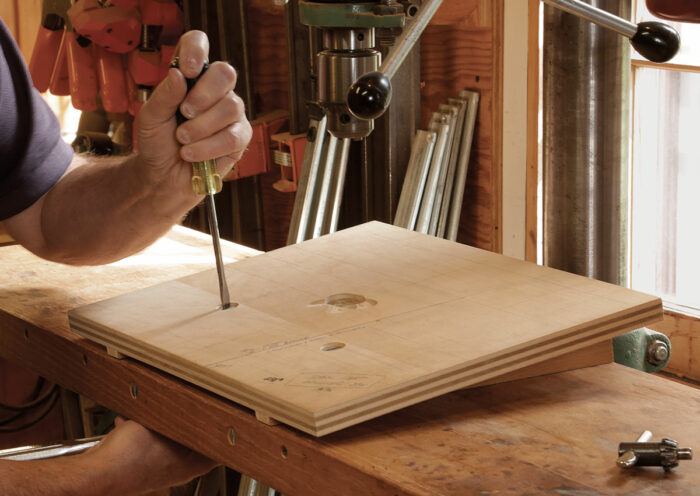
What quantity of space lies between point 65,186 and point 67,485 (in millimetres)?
595

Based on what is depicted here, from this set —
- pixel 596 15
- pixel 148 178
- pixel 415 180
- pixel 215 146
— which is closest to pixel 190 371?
pixel 215 146

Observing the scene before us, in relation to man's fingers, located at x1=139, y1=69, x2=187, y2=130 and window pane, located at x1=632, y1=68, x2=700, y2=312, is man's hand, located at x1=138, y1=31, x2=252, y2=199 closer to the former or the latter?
man's fingers, located at x1=139, y1=69, x2=187, y2=130

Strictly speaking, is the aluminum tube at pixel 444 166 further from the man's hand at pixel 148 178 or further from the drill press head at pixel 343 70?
the drill press head at pixel 343 70

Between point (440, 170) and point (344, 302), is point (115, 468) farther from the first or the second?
point (440, 170)

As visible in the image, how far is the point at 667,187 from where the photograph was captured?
210cm

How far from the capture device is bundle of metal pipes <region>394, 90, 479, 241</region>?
7.11ft

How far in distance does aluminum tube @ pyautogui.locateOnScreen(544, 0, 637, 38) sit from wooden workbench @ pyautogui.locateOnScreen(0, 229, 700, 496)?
0.38 metres

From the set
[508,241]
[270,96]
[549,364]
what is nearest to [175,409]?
[549,364]

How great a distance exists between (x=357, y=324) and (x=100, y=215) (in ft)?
1.81

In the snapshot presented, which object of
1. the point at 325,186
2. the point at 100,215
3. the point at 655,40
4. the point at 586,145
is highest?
the point at 655,40

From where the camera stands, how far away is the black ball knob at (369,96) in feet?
2.88

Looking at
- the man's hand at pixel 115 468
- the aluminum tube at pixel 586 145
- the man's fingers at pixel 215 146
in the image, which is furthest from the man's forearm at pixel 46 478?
the aluminum tube at pixel 586 145

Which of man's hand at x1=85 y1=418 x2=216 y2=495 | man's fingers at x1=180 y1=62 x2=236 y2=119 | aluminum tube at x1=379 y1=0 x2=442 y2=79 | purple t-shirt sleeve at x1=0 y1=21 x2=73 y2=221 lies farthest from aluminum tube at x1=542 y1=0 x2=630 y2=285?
purple t-shirt sleeve at x1=0 y1=21 x2=73 y2=221

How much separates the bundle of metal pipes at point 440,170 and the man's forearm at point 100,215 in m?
0.86
